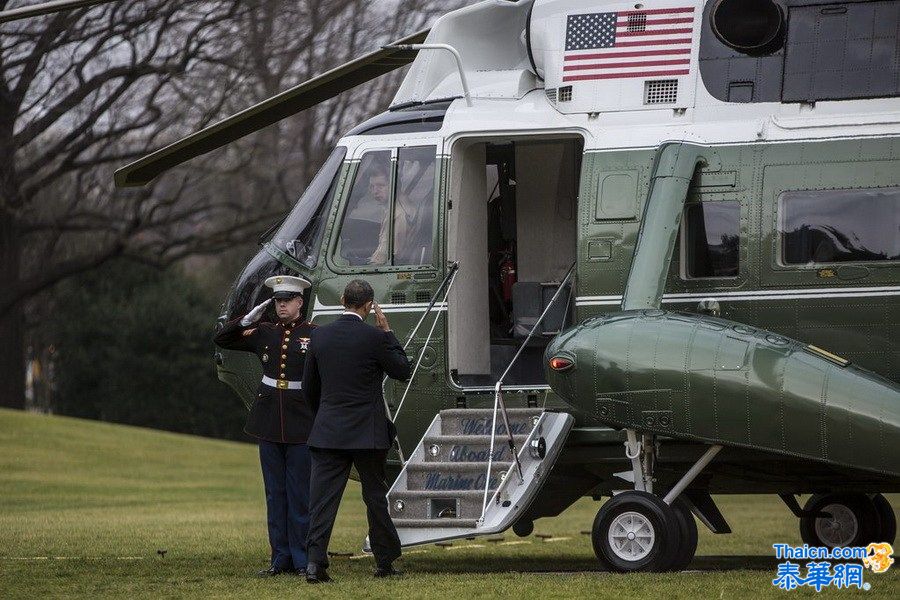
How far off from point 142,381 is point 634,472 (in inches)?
1084

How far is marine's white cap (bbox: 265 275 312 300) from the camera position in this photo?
1046 cm

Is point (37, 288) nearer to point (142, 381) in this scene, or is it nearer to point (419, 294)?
point (142, 381)

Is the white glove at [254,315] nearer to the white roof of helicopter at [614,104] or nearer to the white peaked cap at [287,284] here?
the white peaked cap at [287,284]

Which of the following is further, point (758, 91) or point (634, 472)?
point (758, 91)

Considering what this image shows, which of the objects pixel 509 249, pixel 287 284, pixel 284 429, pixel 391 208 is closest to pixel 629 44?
pixel 509 249

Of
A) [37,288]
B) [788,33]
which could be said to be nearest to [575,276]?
[788,33]

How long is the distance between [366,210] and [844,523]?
4739 mm

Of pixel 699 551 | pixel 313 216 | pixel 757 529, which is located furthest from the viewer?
pixel 757 529

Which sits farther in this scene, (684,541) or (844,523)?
(844,523)

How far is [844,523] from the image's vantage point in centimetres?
1209

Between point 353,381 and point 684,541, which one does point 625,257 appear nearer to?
point 684,541

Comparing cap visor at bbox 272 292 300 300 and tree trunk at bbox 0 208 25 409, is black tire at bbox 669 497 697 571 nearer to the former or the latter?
cap visor at bbox 272 292 300 300

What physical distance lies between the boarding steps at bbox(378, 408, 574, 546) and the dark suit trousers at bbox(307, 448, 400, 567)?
313 millimetres

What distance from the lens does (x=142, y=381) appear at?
118 ft
